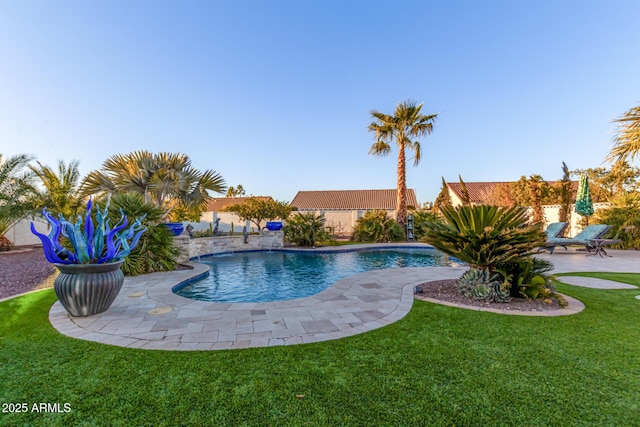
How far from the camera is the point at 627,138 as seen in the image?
6844 millimetres

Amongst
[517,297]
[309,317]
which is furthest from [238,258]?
[517,297]

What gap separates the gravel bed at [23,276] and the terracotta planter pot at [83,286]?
308 cm

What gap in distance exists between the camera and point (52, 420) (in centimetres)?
194

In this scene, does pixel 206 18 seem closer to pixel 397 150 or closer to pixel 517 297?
pixel 397 150

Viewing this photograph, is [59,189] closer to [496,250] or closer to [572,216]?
[496,250]

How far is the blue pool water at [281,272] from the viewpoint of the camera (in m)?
6.27

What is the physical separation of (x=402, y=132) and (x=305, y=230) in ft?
25.5

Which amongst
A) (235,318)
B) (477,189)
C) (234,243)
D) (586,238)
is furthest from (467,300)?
(477,189)

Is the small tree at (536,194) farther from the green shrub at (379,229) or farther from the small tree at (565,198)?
the green shrub at (379,229)

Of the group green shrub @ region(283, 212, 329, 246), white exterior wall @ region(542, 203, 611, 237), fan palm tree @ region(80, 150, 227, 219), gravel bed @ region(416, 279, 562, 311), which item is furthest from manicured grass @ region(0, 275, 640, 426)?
white exterior wall @ region(542, 203, 611, 237)

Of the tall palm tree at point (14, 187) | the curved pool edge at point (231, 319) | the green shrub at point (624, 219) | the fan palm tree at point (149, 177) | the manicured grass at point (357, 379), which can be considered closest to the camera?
the manicured grass at point (357, 379)

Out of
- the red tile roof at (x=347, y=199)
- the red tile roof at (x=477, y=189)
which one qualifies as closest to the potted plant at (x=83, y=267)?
the red tile roof at (x=347, y=199)

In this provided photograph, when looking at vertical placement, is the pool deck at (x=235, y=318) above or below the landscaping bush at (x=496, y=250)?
below

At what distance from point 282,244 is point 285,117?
677 centimetres
